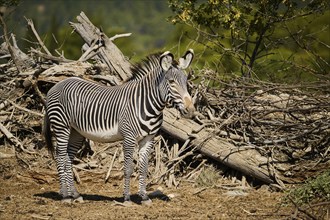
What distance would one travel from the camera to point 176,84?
9.46 m

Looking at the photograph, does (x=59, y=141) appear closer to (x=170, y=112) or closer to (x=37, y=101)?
(x=170, y=112)

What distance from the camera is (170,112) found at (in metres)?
11.9

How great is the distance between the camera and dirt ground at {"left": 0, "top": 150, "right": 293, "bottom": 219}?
29.8ft

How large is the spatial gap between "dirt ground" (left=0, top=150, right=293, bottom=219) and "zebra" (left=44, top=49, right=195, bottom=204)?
0.43 m

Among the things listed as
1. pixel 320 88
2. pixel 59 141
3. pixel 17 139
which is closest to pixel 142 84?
pixel 59 141

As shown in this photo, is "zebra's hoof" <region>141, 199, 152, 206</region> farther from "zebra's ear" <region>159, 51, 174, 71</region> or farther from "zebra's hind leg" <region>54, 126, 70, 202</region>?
"zebra's ear" <region>159, 51, 174, 71</region>

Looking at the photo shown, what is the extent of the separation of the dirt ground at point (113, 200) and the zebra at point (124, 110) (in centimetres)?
43

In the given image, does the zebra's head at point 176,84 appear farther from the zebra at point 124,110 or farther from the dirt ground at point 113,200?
the dirt ground at point 113,200

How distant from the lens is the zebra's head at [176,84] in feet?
30.6

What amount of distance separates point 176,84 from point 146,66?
3.10 ft

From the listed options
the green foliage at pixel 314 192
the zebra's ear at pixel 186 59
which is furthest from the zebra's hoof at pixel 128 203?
the green foliage at pixel 314 192

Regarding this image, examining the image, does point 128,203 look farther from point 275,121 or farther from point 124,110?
point 275,121

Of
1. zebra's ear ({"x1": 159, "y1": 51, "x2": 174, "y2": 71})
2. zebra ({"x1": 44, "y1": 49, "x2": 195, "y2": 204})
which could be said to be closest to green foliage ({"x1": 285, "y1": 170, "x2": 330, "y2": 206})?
zebra ({"x1": 44, "y1": 49, "x2": 195, "y2": 204})

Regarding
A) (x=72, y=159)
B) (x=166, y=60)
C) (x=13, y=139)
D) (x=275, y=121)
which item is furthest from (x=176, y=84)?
(x=13, y=139)
